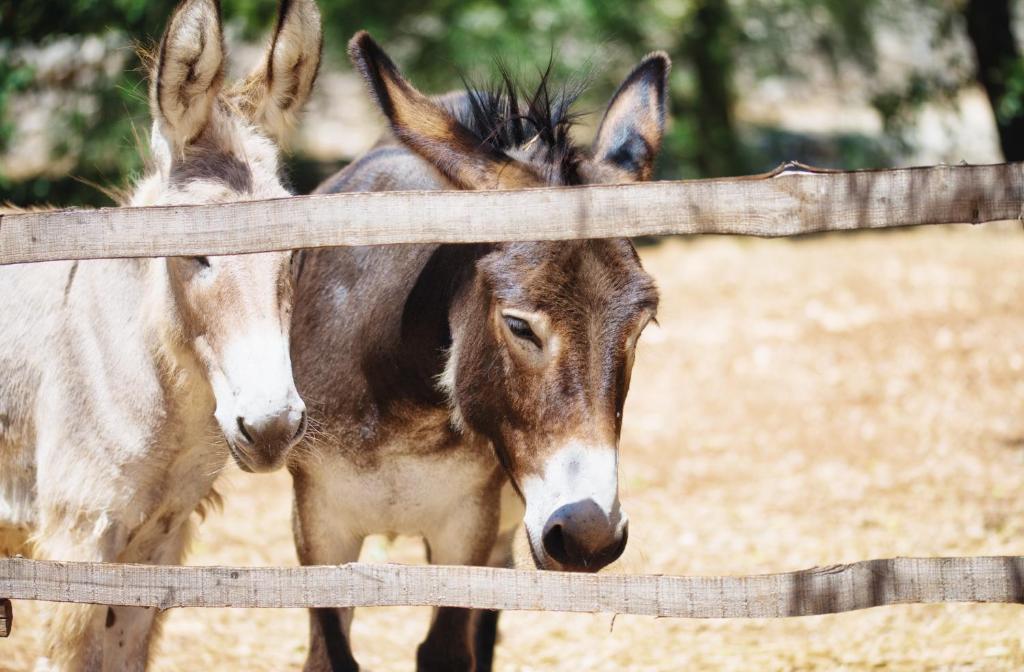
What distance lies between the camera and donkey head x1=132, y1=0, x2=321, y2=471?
9.92ft

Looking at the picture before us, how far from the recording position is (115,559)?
339 cm

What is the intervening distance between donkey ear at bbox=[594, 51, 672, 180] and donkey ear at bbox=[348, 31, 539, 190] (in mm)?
425

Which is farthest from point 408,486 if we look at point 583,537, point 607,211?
point 607,211

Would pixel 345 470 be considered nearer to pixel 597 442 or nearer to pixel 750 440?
pixel 597 442

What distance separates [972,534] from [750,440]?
2302 millimetres

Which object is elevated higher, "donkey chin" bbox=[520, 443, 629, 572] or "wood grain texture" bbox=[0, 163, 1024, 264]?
"wood grain texture" bbox=[0, 163, 1024, 264]

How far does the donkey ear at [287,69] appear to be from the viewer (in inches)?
140

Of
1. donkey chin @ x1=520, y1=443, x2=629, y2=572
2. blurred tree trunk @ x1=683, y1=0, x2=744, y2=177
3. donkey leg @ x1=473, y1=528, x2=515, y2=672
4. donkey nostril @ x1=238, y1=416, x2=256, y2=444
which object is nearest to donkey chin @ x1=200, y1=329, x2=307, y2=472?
donkey nostril @ x1=238, y1=416, x2=256, y2=444

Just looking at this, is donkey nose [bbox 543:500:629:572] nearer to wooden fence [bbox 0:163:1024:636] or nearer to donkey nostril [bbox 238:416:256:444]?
wooden fence [bbox 0:163:1024:636]

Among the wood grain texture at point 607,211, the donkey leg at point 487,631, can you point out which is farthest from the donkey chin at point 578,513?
the donkey leg at point 487,631

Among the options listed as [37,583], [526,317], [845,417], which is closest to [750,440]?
[845,417]

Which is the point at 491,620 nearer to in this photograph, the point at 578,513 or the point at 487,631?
the point at 487,631

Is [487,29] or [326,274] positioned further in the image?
[487,29]

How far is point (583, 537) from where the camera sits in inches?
116
